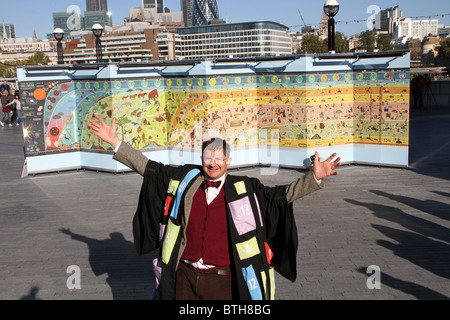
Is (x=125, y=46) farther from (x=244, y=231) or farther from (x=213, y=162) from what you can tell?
(x=244, y=231)

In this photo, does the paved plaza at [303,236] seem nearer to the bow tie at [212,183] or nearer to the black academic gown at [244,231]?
the black academic gown at [244,231]

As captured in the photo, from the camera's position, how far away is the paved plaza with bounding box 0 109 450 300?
21.4 feet

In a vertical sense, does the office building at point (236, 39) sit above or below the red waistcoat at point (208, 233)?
above

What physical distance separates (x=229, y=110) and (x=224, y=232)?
31.9 feet

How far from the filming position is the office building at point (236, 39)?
187 m

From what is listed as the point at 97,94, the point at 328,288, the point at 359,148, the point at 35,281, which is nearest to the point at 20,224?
the point at 35,281

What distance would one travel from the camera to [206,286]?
158 inches

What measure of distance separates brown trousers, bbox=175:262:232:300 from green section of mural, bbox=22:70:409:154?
949cm

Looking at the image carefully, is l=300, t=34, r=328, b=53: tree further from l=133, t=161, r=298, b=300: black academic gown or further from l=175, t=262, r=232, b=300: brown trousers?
l=175, t=262, r=232, b=300: brown trousers

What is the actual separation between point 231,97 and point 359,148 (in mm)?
3466

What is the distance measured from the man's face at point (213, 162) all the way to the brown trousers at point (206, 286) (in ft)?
2.34

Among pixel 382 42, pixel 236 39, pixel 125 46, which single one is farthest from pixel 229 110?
pixel 125 46

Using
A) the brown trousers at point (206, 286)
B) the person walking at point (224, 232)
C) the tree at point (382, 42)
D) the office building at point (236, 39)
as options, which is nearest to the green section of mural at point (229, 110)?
the person walking at point (224, 232)
